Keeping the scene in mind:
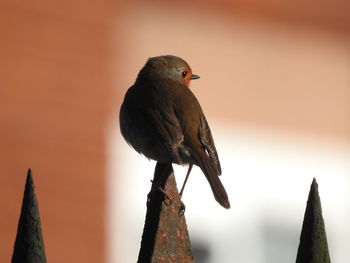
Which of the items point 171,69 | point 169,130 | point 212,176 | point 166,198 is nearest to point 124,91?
point 171,69

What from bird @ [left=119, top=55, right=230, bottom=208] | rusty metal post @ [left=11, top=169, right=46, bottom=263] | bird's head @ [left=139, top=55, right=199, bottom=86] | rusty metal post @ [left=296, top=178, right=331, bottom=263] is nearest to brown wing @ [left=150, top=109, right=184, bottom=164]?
bird @ [left=119, top=55, right=230, bottom=208]

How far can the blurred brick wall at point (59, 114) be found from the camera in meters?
7.55

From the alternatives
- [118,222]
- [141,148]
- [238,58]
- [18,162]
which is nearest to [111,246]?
[118,222]

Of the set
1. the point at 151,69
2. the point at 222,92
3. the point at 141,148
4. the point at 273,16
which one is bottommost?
the point at 141,148

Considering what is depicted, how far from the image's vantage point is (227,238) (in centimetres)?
855

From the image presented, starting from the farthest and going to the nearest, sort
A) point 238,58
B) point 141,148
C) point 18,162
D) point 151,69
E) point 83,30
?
point 238,58 → point 83,30 → point 18,162 → point 151,69 → point 141,148

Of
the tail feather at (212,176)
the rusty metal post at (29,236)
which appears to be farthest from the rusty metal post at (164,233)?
the tail feather at (212,176)

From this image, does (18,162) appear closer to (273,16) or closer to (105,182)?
(105,182)

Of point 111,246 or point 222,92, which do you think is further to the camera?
point 222,92

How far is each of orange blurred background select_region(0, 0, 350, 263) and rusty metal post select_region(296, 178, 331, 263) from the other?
166 inches

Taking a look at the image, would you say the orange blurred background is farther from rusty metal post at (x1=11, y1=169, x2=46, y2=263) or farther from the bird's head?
rusty metal post at (x1=11, y1=169, x2=46, y2=263)

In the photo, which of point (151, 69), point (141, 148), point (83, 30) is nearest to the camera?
point (141, 148)

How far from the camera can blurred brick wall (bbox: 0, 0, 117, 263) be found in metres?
7.55

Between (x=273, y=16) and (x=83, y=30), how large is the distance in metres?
1.87
